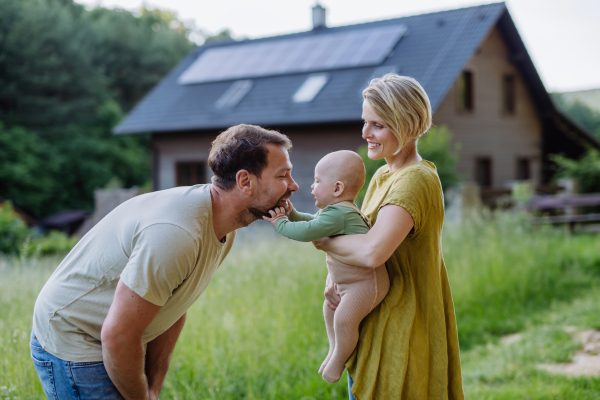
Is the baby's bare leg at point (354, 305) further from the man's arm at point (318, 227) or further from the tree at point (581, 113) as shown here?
the tree at point (581, 113)

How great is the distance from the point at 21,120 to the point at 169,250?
115 feet

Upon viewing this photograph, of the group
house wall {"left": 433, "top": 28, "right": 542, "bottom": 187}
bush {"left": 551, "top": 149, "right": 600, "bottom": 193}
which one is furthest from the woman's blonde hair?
bush {"left": 551, "top": 149, "right": 600, "bottom": 193}

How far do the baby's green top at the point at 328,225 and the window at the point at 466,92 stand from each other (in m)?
17.5

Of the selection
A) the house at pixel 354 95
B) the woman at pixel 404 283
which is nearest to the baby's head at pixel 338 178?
the woman at pixel 404 283

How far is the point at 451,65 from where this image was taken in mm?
16781

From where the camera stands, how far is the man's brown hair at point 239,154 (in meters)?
2.64

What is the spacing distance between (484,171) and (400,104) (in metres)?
19.7

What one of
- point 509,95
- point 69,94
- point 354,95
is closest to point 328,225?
point 354,95

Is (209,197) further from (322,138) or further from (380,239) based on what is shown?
(322,138)

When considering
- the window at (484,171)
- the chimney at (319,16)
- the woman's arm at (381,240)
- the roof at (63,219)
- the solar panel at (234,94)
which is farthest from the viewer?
the roof at (63,219)

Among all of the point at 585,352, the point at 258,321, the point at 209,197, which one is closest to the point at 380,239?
the point at 209,197

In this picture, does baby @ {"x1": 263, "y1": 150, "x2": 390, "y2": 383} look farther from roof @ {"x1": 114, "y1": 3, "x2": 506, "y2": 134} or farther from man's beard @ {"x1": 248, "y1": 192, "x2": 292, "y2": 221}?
roof @ {"x1": 114, "y1": 3, "x2": 506, "y2": 134}

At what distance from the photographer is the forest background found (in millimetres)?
30875

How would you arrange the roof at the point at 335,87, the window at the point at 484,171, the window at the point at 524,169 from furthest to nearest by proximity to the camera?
the window at the point at 524,169 < the window at the point at 484,171 < the roof at the point at 335,87
